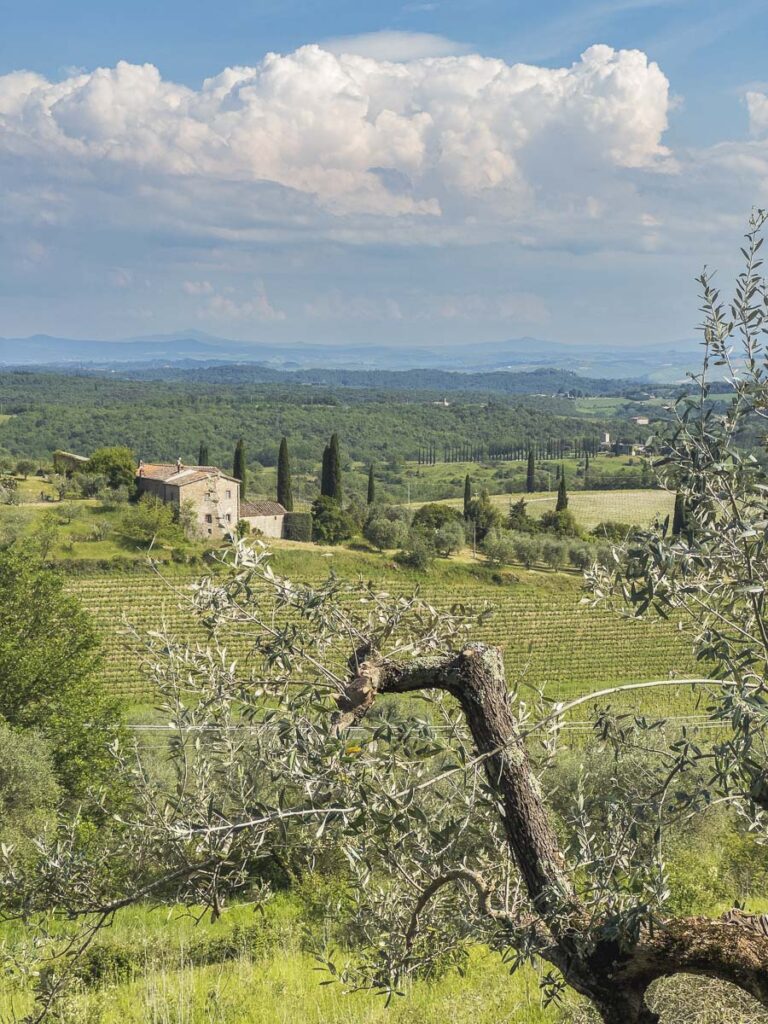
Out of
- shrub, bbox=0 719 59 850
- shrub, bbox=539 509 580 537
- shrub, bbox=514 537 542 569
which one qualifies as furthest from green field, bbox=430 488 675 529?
shrub, bbox=0 719 59 850

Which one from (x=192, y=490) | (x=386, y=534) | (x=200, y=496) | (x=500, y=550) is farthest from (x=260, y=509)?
(x=500, y=550)

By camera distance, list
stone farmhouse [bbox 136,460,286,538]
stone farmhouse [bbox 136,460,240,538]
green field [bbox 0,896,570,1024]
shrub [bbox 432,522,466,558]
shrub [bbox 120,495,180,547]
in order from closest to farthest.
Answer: green field [bbox 0,896,570,1024] < shrub [bbox 120,495,180,547] < stone farmhouse [bbox 136,460,240,538] < stone farmhouse [bbox 136,460,286,538] < shrub [bbox 432,522,466,558]

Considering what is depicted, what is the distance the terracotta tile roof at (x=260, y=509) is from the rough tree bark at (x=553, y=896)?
216ft

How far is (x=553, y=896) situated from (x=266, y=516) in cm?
6815

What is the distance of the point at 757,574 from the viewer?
435 centimetres

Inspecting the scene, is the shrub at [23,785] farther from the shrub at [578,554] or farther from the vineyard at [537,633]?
the shrub at [578,554]

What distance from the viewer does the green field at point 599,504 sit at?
9519 cm

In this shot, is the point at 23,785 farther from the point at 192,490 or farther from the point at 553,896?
the point at 192,490

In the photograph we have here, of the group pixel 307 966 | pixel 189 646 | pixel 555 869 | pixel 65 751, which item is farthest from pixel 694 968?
pixel 65 751

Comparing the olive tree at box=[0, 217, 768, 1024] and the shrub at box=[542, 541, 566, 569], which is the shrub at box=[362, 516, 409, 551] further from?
the olive tree at box=[0, 217, 768, 1024]

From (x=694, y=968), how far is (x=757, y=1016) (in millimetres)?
1379

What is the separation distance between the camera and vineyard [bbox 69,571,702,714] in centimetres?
4716

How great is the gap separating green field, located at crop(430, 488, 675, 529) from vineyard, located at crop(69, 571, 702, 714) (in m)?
31.9

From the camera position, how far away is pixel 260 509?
237 ft
